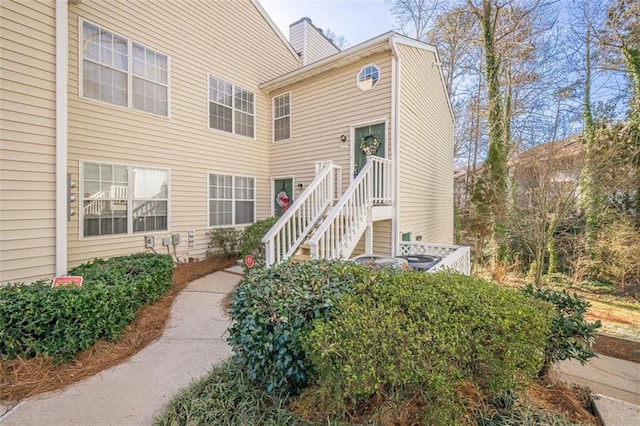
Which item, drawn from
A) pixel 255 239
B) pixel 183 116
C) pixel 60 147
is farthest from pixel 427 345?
pixel 183 116

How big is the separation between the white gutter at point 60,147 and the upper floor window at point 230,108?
12.7 feet

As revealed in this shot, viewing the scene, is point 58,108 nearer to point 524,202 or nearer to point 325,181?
point 325,181

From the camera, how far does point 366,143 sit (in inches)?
286

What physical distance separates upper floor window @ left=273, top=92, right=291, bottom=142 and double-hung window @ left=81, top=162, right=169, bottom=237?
3567 mm

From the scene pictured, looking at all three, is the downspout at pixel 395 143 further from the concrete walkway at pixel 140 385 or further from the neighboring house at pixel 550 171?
the concrete walkway at pixel 140 385

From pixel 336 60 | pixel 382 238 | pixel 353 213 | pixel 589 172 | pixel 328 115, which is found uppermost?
pixel 336 60

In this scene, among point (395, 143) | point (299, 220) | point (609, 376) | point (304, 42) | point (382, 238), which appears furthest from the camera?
point (304, 42)

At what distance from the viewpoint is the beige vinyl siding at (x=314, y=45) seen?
36.5 ft

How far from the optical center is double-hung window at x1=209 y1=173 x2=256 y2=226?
803 centimetres

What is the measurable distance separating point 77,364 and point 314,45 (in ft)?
39.5

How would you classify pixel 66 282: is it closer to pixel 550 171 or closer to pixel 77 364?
pixel 77 364

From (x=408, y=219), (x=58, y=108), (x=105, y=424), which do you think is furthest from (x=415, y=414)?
(x=408, y=219)

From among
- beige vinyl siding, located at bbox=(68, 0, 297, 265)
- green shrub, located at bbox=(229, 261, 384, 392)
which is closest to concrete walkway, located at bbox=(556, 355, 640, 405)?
green shrub, located at bbox=(229, 261, 384, 392)

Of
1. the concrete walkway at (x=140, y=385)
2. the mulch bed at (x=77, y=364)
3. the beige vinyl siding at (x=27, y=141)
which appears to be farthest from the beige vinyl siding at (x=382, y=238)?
the beige vinyl siding at (x=27, y=141)
